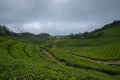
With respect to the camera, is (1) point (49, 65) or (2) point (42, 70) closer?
(2) point (42, 70)

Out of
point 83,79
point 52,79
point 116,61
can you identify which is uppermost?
point 52,79

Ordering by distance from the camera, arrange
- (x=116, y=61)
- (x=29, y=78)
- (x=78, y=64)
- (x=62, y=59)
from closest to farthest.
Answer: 1. (x=29, y=78)
2. (x=78, y=64)
3. (x=62, y=59)
4. (x=116, y=61)

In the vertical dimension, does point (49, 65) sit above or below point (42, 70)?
below

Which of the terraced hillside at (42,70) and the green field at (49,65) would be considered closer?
the terraced hillside at (42,70)

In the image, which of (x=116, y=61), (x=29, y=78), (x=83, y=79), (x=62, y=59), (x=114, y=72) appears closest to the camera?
(x=29, y=78)

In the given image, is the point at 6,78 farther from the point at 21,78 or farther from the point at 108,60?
the point at 108,60

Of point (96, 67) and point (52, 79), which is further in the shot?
point (96, 67)

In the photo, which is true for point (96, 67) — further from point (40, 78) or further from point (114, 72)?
point (40, 78)

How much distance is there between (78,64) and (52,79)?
47.5 meters

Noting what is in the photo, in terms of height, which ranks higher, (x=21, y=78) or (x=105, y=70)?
(x=21, y=78)

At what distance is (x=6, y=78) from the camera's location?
55.2ft

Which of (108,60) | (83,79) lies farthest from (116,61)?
(83,79)

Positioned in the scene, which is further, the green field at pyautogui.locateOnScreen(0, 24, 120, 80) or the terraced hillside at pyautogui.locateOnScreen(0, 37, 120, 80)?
the green field at pyautogui.locateOnScreen(0, 24, 120, 80)

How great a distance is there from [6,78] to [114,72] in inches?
1988
